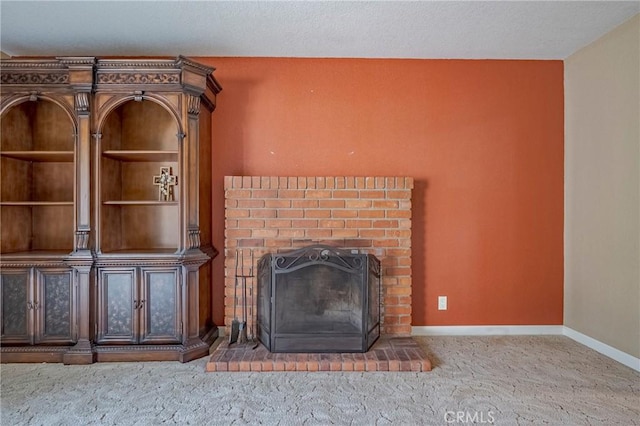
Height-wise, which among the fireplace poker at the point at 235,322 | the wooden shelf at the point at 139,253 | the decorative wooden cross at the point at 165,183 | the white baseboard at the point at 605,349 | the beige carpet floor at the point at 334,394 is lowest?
the beige carpet floor at the point at 334,394

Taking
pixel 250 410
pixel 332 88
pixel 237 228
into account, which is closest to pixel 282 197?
pixel 237 228

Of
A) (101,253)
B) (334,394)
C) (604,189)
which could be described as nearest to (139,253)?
(101,253)

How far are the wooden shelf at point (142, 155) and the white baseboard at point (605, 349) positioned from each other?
3.66 metres

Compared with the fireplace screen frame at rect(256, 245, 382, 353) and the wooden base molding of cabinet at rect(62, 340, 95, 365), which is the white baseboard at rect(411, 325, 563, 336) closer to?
the fireplace screen frame at rect(256, 245, 382, 353)

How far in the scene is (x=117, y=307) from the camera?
2.63 metres

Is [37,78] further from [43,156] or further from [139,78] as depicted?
[139,78]

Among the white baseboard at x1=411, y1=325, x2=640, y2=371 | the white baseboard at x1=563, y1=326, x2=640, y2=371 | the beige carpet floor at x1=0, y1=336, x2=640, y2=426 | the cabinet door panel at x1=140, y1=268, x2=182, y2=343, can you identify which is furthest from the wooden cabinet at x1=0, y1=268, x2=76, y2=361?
the white baseboard at x1=563, y1=326, x2=640, y2=371

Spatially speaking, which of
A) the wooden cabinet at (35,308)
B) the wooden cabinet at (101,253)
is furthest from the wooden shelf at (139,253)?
the wooden cabinet at (35,308)

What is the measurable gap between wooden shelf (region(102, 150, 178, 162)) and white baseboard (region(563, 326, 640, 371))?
366 cm

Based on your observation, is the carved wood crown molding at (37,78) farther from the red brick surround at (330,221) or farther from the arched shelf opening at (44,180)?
the red brick surround at (330,221)

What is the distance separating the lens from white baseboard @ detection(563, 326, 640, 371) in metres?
2.50

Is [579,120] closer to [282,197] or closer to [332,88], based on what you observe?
[332,88]

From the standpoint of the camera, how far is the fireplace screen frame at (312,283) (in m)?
→ 2.62

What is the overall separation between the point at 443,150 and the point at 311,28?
1.53 metres
